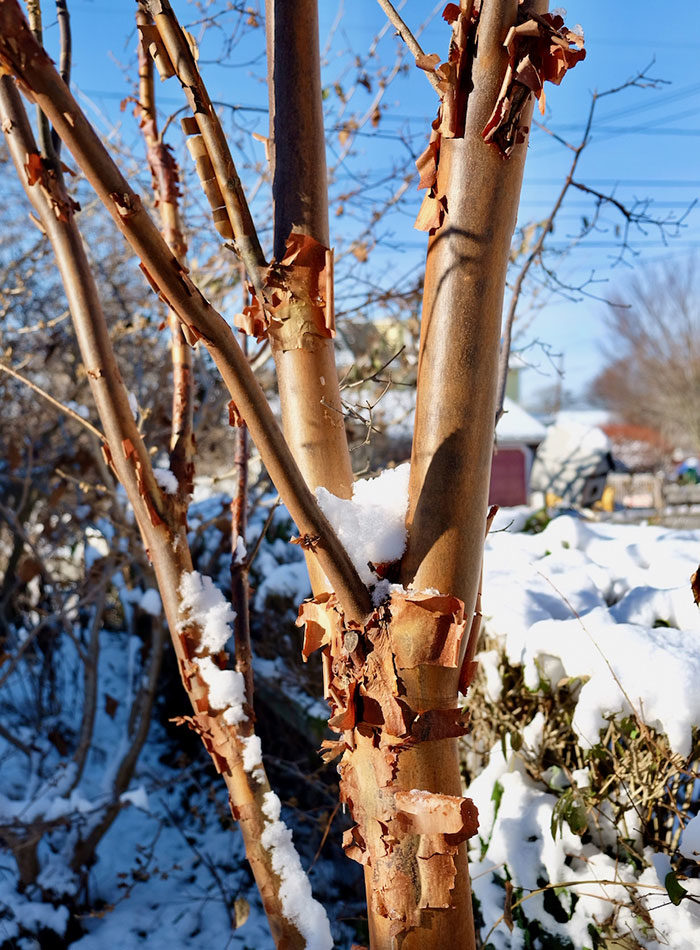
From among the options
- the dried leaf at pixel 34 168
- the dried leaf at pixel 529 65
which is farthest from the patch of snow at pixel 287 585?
the dried leaf at pixel 529 65

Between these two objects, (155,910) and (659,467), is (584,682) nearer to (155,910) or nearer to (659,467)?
(155,910)

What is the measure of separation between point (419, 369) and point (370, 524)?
258 mm

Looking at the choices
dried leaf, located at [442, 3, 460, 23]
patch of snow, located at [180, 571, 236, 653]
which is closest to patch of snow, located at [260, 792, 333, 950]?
patch of snow, located at [180, 571, 236, 653]

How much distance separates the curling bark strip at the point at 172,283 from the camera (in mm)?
755

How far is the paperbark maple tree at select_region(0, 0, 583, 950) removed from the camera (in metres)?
0.86

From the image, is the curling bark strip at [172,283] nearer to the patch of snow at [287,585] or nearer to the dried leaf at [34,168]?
the dried leaf at [34,168]

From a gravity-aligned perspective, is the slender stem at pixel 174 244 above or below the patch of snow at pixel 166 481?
above

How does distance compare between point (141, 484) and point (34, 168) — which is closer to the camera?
point (34, 168)

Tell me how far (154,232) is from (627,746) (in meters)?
1.77

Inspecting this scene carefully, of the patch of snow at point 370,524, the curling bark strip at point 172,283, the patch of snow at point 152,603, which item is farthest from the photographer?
the patch of snow at point 152,603

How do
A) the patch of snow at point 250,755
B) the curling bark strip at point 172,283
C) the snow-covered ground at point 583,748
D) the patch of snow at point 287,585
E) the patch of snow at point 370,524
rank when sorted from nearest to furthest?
the curling bark strip at point 172,283, the patch of snow at point 370,524, the patch of snow at point 250,755, the snow-covered ground at point 583,748, the patch of snow at point 287,585

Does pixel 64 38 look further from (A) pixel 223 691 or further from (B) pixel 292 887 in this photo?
(B) pixel 292 887

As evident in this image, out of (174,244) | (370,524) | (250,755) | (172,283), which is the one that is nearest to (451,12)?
(172,283)

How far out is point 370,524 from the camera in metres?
1.02
